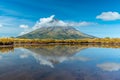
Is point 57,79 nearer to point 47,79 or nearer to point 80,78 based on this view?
point 47,79

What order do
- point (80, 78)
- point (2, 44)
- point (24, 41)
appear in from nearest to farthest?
point (80, 78) → point (2, 44) → point (24, 41)

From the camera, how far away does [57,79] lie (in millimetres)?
16906

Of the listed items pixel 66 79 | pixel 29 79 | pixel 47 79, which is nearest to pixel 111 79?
pixel 66 79

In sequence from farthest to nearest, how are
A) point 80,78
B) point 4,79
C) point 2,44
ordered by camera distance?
point 2,44
point 80,78
point 4,79

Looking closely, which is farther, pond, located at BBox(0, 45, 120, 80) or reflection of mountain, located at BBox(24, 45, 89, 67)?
reflection of mountain, located at BBox(24, 45, 89, 67)

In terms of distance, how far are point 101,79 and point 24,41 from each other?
361 ft

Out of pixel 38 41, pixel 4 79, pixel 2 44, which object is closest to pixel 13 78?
pixel 4 79

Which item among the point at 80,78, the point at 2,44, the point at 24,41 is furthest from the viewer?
the point at 24,41

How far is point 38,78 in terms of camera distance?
55.9 ft

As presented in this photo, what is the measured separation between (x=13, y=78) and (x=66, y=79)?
456 cm

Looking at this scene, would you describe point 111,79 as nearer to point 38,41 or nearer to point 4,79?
point 4,79

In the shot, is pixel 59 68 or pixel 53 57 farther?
pixel 53 57

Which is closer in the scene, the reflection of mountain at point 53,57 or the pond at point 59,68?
the pond at point 59,68

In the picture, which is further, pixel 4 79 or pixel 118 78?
pixel 118 78
